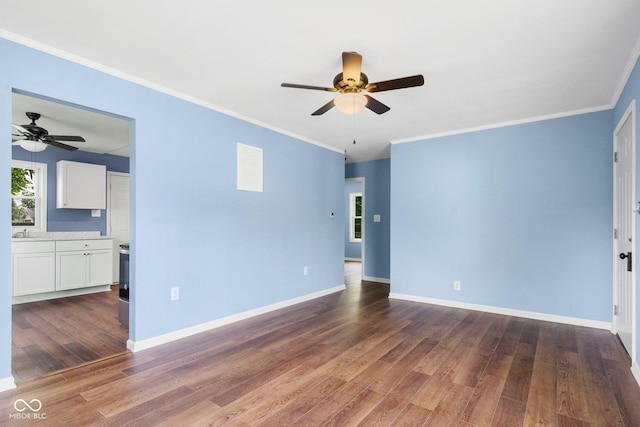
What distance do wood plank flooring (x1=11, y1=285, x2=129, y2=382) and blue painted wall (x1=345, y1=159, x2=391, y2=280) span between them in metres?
4.37

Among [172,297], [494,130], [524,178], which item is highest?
[494,130]

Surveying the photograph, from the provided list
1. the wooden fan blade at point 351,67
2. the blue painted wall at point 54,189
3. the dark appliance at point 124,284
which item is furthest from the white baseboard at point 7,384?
the blue painted wall at point 54,189

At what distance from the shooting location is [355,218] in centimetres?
1007

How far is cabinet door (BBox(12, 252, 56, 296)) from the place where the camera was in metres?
4.51

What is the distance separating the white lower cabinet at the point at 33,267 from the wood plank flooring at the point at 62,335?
0.22 metres

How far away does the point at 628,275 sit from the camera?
298 centimetres

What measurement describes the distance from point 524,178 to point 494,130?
2.39 feet

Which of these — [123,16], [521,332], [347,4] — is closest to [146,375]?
[123,16]

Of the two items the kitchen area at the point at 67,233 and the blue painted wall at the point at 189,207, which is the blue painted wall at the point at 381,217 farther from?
the kitchen area at the point at 67,233

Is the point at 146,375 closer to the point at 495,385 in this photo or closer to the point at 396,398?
the point at 396,398

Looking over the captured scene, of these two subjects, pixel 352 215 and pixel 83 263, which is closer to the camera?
pixel 83 263

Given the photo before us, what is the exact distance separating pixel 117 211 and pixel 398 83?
590cm

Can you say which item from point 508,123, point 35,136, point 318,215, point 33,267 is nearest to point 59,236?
point 33,267

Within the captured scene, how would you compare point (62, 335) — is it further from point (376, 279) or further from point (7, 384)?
point (376, 279)
